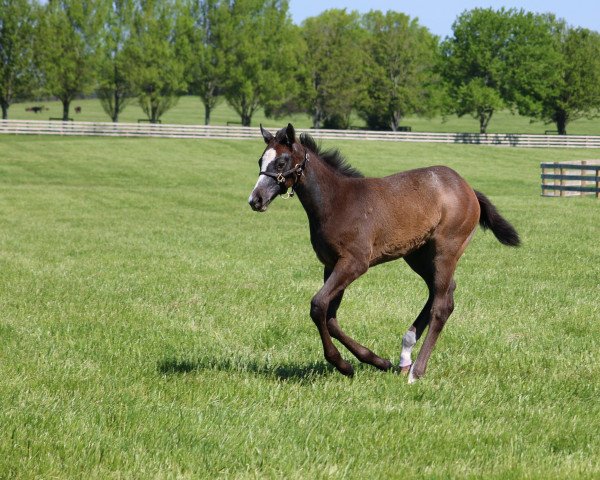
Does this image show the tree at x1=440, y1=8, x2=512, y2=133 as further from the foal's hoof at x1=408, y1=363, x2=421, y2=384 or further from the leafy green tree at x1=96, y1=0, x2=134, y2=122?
the foal's hoof at x1=408, y1=363, x2=421, y2=384

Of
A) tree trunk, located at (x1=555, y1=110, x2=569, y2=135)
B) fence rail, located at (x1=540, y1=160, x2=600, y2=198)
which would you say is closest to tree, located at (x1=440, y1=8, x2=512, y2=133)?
tree trunk, located at (x1=555, y1=110, x2=569, y2=135)

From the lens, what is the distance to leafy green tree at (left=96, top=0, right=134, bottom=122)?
80.9 metres

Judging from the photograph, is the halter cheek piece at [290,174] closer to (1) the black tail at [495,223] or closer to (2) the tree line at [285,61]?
(1) the black tail at [495,223]

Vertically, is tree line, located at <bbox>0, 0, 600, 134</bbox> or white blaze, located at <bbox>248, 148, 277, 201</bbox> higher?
tree line, located at <bbox>0, 0, 600, 134</bbox>

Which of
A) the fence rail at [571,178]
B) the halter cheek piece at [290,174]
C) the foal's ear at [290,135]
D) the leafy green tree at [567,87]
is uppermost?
the leafy green tree at [567,87]

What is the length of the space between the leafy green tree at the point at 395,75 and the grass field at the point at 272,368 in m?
73.0

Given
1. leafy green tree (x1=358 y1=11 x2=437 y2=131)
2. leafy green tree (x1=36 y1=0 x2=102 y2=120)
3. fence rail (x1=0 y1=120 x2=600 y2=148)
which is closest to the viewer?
fence rail (x1=0 y1=120 x2=600 y2=148)

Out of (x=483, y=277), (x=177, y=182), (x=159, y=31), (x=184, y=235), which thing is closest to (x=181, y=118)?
(x=159, y=31)

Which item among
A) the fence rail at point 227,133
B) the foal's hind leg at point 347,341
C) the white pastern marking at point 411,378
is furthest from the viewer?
the fence rail at point 227,133

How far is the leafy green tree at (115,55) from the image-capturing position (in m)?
80.9

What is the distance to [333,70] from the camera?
291 ft

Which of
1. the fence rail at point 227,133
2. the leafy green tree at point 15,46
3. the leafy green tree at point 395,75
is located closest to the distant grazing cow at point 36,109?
the leafy green tree at point 15,46

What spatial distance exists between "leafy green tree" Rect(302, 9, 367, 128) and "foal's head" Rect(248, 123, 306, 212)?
81425 millimetres

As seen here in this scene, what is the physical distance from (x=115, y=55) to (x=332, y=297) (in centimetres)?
7926
